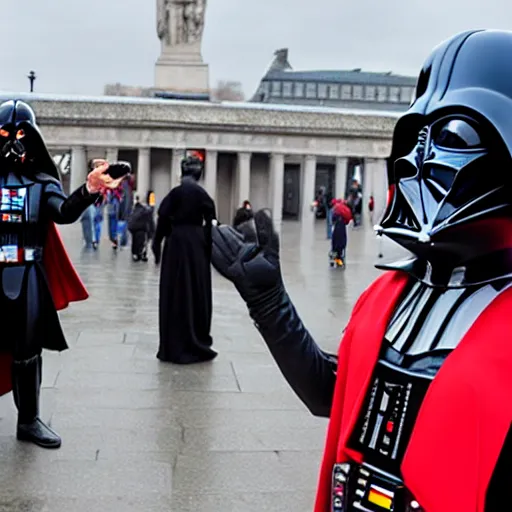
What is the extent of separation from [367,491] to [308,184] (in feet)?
133

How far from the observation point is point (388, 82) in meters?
80.2

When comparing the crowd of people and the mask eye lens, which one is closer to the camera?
the crowd of people

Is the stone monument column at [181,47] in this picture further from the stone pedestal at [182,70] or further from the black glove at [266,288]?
the black glove at [266,288]

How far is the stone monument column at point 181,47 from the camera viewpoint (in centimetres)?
3719

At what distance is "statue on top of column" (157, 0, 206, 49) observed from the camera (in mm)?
37125

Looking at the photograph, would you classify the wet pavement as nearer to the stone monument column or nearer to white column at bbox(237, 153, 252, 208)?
the stone monument column

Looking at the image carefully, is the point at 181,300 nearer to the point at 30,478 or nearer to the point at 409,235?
the point at 30,478

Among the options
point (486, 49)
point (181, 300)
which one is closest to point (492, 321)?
point (486, 49)

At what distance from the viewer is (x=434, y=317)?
6.27 ft

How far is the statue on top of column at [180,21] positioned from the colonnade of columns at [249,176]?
15.9ft

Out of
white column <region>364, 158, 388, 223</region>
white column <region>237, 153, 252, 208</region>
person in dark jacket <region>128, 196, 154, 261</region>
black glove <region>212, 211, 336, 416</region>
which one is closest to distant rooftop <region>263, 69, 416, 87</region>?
white column <region>364, 158, 388, 223</region>

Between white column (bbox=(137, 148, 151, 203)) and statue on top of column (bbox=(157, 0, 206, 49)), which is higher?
statue on top of column (bbox=(157, 0, 206, 49))

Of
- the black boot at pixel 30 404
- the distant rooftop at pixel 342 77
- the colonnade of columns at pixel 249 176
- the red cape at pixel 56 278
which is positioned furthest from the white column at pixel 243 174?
the distant rooftop at pixel 342 77

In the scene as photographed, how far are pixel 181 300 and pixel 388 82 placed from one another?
75218 mm
